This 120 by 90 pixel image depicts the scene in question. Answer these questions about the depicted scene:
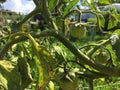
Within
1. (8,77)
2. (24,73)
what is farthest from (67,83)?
(8,77)

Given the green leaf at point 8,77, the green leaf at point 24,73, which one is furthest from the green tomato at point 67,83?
the green leaf at point 8,77

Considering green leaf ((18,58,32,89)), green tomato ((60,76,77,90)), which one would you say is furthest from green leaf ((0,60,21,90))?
green tomato ((60,76,77,90))

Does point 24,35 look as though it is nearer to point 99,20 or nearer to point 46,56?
point 46,56

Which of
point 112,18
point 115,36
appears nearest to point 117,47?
point 115,36

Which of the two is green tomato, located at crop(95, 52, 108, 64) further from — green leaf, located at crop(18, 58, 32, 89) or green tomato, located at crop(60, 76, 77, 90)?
green leaf, located at crop(18, 58, 32, 89)

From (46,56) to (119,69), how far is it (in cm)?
→ 25

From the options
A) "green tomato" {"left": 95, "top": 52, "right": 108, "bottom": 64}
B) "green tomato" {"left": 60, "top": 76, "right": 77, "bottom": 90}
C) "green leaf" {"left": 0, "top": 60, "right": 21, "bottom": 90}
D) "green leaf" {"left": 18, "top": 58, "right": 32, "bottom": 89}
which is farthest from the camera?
"green tomato" {"left": 95, "top": 52, "right": 108, "bottom": 64}

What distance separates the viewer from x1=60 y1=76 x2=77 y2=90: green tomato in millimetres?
1065

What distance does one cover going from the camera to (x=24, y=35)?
0.89 metres

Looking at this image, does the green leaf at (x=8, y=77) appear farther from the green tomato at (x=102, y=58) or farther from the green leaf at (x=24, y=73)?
the green tomato at (x=102, y=58)

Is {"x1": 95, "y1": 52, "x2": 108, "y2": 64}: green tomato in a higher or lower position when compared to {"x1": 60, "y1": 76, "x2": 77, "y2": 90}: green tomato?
higher

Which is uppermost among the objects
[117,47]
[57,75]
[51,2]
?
[51,2]

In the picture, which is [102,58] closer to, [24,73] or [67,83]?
[67,83]

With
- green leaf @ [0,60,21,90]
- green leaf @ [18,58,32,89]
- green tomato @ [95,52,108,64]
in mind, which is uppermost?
green leaf @ [0,60,21,90]
